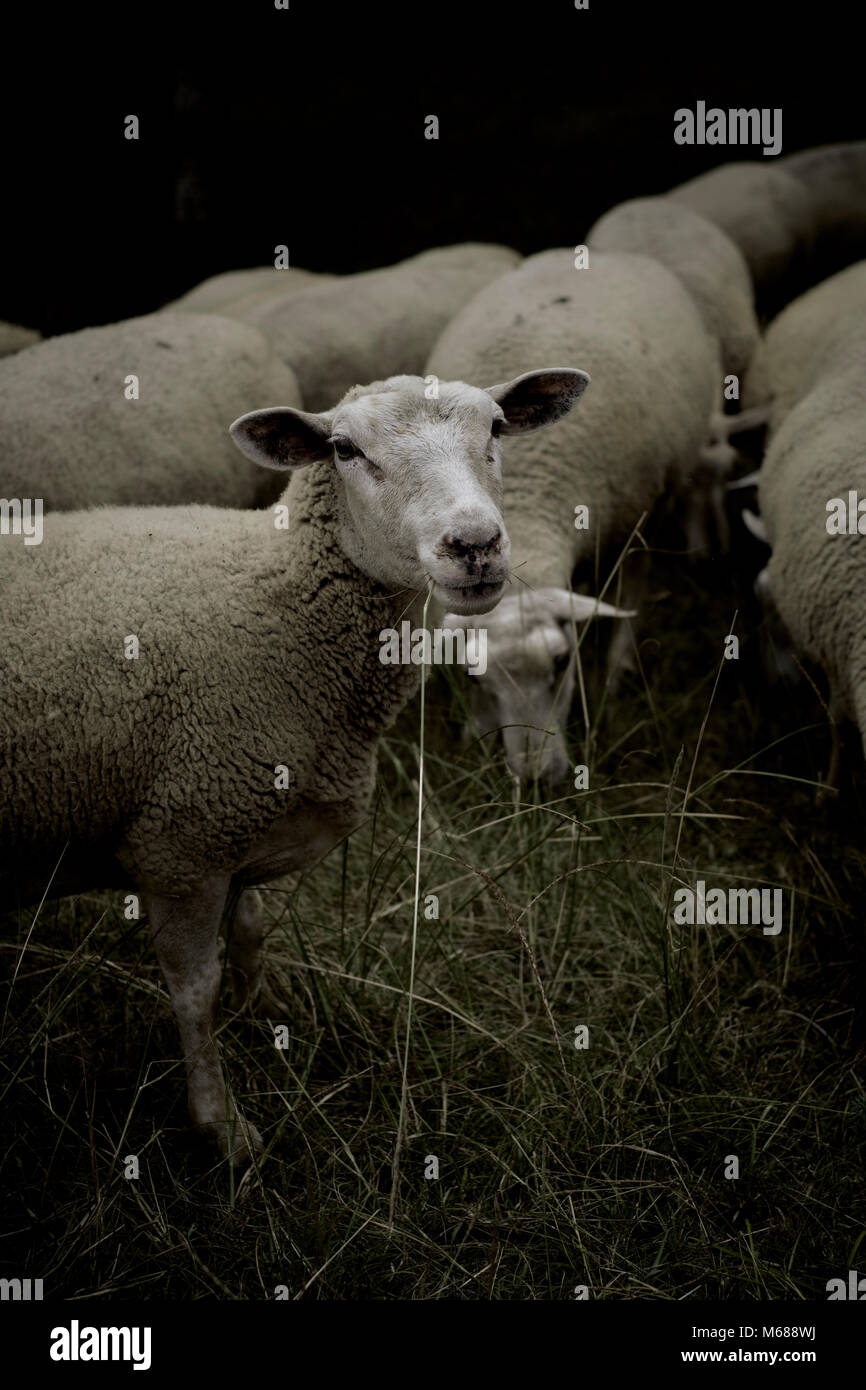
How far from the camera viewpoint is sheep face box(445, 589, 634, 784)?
407 centimetres

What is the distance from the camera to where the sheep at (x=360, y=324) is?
18.3ft

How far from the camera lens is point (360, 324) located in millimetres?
5852

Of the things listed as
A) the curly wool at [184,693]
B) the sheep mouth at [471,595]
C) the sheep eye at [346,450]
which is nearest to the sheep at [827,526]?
the sheep mouth at [471,595]

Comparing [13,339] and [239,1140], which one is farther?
[13,339]

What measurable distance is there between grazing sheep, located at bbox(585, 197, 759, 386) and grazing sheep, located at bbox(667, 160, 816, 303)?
0.50 m

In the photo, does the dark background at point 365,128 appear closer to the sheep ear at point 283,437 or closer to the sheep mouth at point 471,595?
the sheep ear at point 283,437

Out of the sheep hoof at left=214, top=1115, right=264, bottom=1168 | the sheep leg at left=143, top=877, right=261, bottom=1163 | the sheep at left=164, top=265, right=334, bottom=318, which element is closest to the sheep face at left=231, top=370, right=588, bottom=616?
Answer: the sheep leg at left=143, top=877, right=261, bottom=1163

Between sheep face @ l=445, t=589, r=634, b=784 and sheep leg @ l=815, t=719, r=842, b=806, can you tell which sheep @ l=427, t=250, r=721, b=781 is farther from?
sheep leg @ l=815, t=719, r=842, b=806

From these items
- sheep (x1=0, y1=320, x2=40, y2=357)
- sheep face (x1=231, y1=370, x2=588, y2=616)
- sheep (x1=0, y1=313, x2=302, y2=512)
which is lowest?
sheep face (x1=231, y1=370, x2=588, y2=616)

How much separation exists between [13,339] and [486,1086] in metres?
4.10

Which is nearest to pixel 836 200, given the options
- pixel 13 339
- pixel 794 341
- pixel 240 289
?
pixel 794 341

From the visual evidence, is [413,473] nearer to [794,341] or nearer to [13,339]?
[13,339]

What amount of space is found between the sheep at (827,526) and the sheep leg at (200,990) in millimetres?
1857
